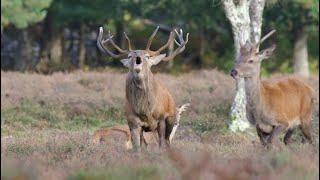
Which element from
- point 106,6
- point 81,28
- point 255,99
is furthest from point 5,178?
point 81,28

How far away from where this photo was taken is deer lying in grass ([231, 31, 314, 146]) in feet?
45.1

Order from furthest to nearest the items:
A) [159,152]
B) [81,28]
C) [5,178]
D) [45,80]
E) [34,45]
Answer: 1. [34,45]
2. [81,28]
3. [45,80]
4. [159,152]
5. [5,178]

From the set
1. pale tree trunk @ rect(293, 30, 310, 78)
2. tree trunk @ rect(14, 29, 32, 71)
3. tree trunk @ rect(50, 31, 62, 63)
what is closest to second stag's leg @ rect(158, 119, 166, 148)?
tree trunk @ rect(50, 31, 62, 63)

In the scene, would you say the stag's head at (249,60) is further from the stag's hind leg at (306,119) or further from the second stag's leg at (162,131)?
the stag's hind leg at (306,119)

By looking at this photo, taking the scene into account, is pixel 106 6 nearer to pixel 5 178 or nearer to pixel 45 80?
pixel 45 80

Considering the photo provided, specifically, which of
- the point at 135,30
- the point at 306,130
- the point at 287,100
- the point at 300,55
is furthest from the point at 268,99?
the point at 135,30

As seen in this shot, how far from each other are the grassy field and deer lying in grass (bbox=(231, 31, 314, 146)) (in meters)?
0.50

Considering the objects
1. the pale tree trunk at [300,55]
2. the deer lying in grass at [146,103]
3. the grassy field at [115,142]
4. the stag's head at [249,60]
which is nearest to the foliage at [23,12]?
the grassy field at [115,142]

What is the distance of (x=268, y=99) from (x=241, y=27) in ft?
15.2

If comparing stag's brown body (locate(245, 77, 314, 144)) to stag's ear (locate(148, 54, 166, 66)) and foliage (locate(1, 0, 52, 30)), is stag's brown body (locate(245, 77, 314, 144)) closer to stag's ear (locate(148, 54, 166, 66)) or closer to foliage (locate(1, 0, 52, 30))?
stag's ear (locate(148, 54, 166, 66))

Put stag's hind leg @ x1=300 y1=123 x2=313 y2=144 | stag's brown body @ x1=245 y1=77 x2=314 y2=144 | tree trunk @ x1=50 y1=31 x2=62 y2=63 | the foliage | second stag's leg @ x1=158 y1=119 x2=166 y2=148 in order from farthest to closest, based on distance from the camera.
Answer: tree trunk @ x1=50 y1=31 x2=62 y2=63
the foliage
stag's hind leg @ x1=300 y1=123 x2=313 y2=144
stag's brown body @ x1=245 y1=77 x2=314 y2=144
second stag's leg @ x1=158 y1=119 x2=166 y2=148

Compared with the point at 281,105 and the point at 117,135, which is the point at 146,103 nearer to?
the point at 281,105

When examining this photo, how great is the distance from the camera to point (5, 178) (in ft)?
27.0

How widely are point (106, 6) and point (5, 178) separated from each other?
89.4 feet
